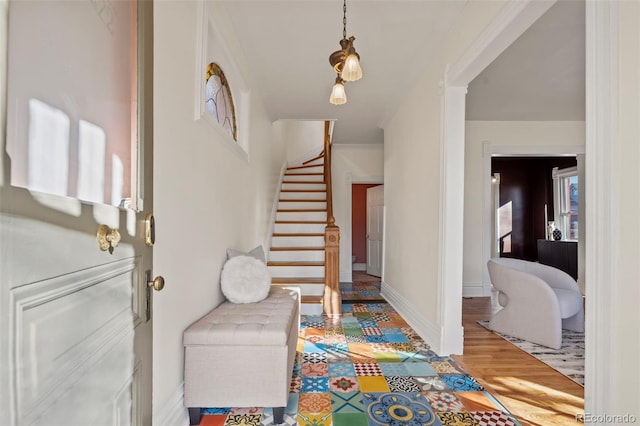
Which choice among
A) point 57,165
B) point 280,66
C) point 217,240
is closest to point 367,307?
point 217,240

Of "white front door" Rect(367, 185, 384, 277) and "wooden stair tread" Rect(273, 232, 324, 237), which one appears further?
"white front door" Rect(367, 185, 384, 277)

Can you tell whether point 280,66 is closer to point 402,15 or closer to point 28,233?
point 402,15

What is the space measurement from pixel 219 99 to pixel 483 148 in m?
4.04

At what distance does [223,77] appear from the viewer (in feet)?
8.50

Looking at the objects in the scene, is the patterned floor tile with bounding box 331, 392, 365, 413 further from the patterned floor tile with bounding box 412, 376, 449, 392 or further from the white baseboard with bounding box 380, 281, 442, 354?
the white baseboard with bounding box 380, 281, 442, 354

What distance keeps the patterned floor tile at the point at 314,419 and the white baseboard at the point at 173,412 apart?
61cm

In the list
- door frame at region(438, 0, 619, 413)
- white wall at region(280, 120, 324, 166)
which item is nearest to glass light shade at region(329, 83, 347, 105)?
door frame at region(438, 0, 619, 413)

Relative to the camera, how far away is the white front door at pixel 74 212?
539mm

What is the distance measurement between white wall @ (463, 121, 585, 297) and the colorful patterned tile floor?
7.67ft

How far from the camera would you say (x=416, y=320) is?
317cm

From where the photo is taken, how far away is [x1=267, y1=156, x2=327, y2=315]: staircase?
3.91 metres

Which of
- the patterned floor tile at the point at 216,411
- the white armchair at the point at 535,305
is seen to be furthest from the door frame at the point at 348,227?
the patterned floor tile at the point at 216,411

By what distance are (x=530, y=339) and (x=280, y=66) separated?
11.6 feet
